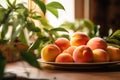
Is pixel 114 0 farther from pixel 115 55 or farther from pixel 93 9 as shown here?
pixel 115 55

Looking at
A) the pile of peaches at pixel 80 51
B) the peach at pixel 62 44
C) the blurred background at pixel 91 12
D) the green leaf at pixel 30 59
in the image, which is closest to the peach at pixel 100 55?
the pile of peaches at pixel 80 51

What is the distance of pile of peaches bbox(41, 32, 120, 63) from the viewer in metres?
0.95

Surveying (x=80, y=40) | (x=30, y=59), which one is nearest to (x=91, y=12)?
(x=80, y=40)

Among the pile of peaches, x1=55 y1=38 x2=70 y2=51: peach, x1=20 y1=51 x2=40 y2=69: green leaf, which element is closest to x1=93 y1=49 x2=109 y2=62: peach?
the pile of peaches

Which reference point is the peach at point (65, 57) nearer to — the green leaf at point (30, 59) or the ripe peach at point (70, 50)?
the ripe peach at point (70, 50)

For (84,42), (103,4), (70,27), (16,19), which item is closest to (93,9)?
(103,4)

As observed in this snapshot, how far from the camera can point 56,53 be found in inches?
39.0

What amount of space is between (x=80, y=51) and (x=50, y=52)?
0.10 meters

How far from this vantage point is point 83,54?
95 cm

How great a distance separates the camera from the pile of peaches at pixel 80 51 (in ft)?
3.12

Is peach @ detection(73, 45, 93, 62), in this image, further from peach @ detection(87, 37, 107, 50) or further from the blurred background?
the blurred background

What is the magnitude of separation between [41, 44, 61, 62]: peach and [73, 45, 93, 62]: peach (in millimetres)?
65

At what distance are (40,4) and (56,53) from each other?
0.29 m

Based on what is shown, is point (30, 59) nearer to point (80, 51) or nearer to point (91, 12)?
point (80, 51)
